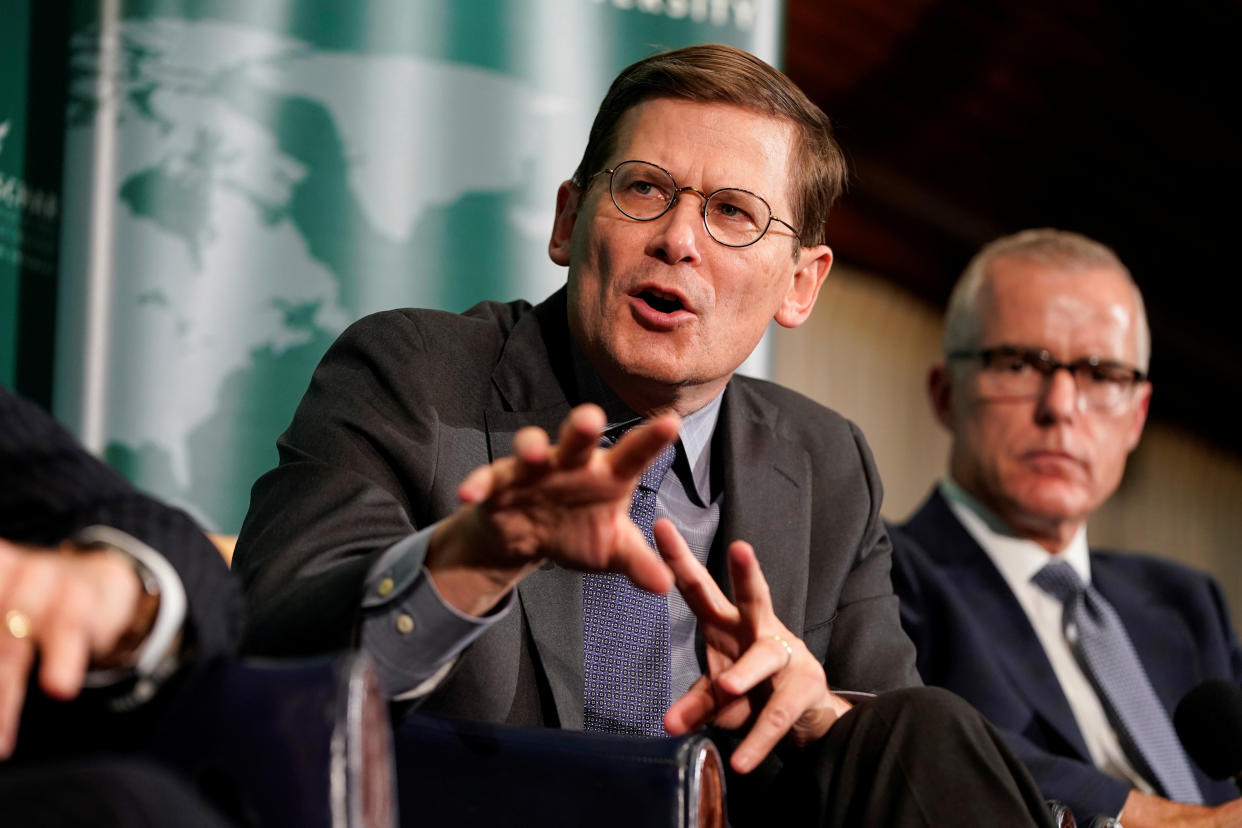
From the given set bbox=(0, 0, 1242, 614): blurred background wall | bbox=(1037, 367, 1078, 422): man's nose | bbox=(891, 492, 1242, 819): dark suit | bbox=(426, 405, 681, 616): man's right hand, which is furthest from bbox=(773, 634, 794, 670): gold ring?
bbox=(1037, 367, 1078, 422): man's nose

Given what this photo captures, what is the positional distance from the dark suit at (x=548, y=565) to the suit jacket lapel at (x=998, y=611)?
62 cm

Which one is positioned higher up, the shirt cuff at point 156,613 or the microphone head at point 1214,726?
the shirt cuff at point 156,613

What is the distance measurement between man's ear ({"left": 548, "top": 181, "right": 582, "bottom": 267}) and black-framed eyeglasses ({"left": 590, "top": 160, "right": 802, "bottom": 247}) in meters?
0.15

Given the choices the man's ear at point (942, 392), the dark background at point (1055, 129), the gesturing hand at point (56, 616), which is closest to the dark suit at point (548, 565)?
the gesturing hand at point (56, 616)

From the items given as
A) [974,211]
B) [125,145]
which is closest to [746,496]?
[125,145]

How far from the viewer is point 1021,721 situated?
2.21 m

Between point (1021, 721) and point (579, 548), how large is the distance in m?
1.51

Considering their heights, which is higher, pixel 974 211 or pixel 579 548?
pixel 974 211

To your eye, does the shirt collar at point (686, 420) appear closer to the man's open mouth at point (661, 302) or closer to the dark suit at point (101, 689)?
the man's open mouth at point (661, 302)

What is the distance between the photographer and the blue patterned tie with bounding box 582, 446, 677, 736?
148 cm

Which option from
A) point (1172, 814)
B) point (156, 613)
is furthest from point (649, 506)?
point (1172, 814)

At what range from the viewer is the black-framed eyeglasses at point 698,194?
161 centimetres

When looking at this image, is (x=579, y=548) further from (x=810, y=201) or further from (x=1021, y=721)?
(x=1021, y=721)

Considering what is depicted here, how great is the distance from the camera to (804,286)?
1.87 meters
